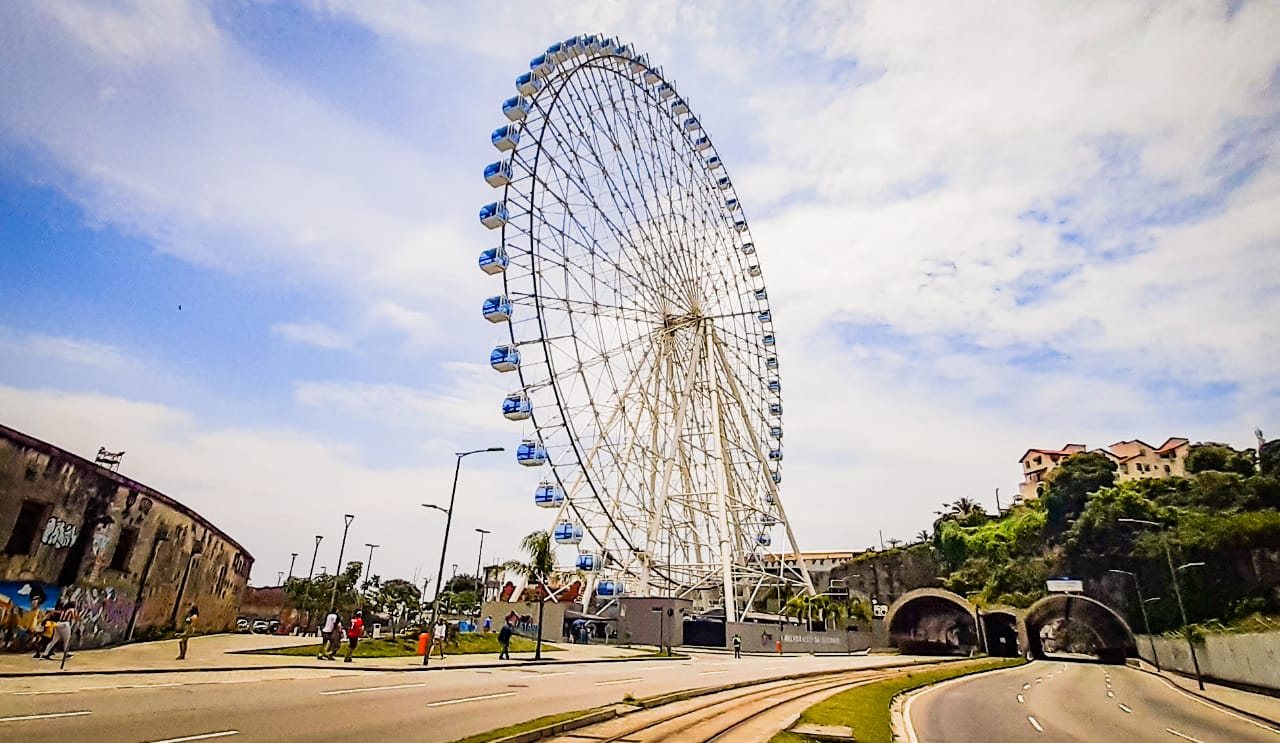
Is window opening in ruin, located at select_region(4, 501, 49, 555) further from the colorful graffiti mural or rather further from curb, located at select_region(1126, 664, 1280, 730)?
curb, located at select_region(1126, 664, 1280, 730)

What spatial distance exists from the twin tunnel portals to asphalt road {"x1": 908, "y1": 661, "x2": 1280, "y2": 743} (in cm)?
3913

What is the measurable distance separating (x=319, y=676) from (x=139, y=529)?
1039cm

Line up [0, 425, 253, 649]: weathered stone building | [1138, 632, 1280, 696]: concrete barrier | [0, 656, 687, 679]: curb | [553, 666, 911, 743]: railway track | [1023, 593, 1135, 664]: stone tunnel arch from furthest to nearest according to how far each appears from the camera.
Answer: [1023, 593, 1135, 664]: stone tunnel arch → [1138, 632, 1280, 696]: concrete barrier → [0, 425, 253, 649]: weathered stone building → [0, 656, 687, 679]: curb → [553, 666, 911, 743]: railway track

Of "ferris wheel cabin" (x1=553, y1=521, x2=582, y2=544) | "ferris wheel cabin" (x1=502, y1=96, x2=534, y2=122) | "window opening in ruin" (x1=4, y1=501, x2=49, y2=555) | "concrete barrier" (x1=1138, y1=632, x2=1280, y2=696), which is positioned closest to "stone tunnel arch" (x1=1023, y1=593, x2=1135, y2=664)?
"concrete barrier" (x1=1138, y1=632, x2=1280, y2=696)

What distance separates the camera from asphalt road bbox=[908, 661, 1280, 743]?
742 inches

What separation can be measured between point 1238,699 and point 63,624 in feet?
149

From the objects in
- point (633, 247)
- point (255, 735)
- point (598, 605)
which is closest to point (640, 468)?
point (633, 247)

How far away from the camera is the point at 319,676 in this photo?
21.0 m

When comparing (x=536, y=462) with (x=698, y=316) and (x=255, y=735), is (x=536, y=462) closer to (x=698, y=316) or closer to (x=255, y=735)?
(x=698, y=316)

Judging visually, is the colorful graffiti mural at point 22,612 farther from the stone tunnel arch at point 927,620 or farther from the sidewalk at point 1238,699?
the stone tunnel arch at point 927,620

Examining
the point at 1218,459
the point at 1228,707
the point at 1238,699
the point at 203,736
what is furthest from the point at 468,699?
the point at 1218,459

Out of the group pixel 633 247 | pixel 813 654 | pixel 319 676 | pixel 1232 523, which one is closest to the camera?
pixel 319 676

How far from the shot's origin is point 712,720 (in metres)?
15.9

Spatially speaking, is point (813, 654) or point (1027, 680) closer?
point (1027, 680)
